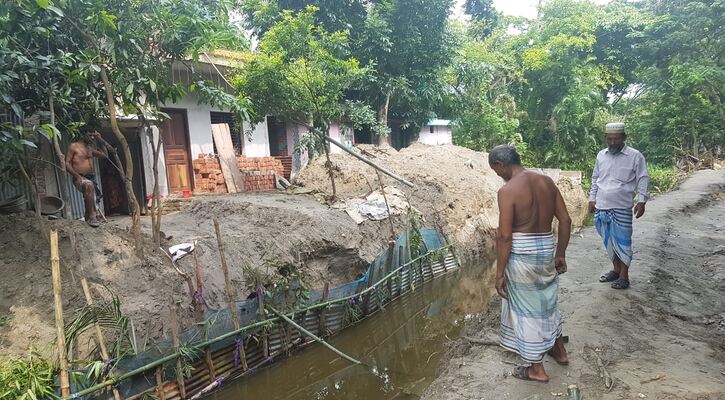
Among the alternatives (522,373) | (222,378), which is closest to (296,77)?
(222,378)

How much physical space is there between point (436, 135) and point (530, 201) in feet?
53.2

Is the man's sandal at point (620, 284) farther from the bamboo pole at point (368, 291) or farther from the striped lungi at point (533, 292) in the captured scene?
the bamboo pole at point (368, 291)

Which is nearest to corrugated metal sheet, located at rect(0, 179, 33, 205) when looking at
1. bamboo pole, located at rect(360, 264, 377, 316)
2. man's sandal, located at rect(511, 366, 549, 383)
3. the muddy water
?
the muddy water

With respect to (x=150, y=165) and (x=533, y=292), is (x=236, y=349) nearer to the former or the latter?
(x=533, y=292)

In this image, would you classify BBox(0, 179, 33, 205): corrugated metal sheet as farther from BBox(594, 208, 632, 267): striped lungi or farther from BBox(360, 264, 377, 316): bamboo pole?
BBox(594, 208, 632, 267): striped lungi

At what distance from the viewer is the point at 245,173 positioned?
448 inches

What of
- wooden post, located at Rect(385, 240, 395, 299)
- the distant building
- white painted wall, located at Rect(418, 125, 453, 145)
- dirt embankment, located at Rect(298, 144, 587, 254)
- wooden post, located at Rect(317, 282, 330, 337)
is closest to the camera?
wooden post, located at Rect(317, 282, 330, 337)

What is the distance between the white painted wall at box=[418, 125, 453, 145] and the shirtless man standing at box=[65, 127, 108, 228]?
41.9ft

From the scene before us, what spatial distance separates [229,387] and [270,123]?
31.5 ft

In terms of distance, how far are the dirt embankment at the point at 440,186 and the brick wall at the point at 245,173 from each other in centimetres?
112

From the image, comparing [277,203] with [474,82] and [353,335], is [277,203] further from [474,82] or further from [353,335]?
[474,82]

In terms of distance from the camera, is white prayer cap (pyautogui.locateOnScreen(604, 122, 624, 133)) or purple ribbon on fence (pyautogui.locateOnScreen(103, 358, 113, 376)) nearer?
purple ribbon on fence (pyautogui.locateOnScreen(103, 358, 113, 376))

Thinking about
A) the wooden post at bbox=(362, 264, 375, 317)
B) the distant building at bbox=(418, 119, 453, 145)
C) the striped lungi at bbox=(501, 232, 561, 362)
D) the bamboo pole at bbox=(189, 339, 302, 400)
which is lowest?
the bamboo pole at bbox=(189, 339, 302, 400)

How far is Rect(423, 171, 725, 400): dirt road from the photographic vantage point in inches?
127
